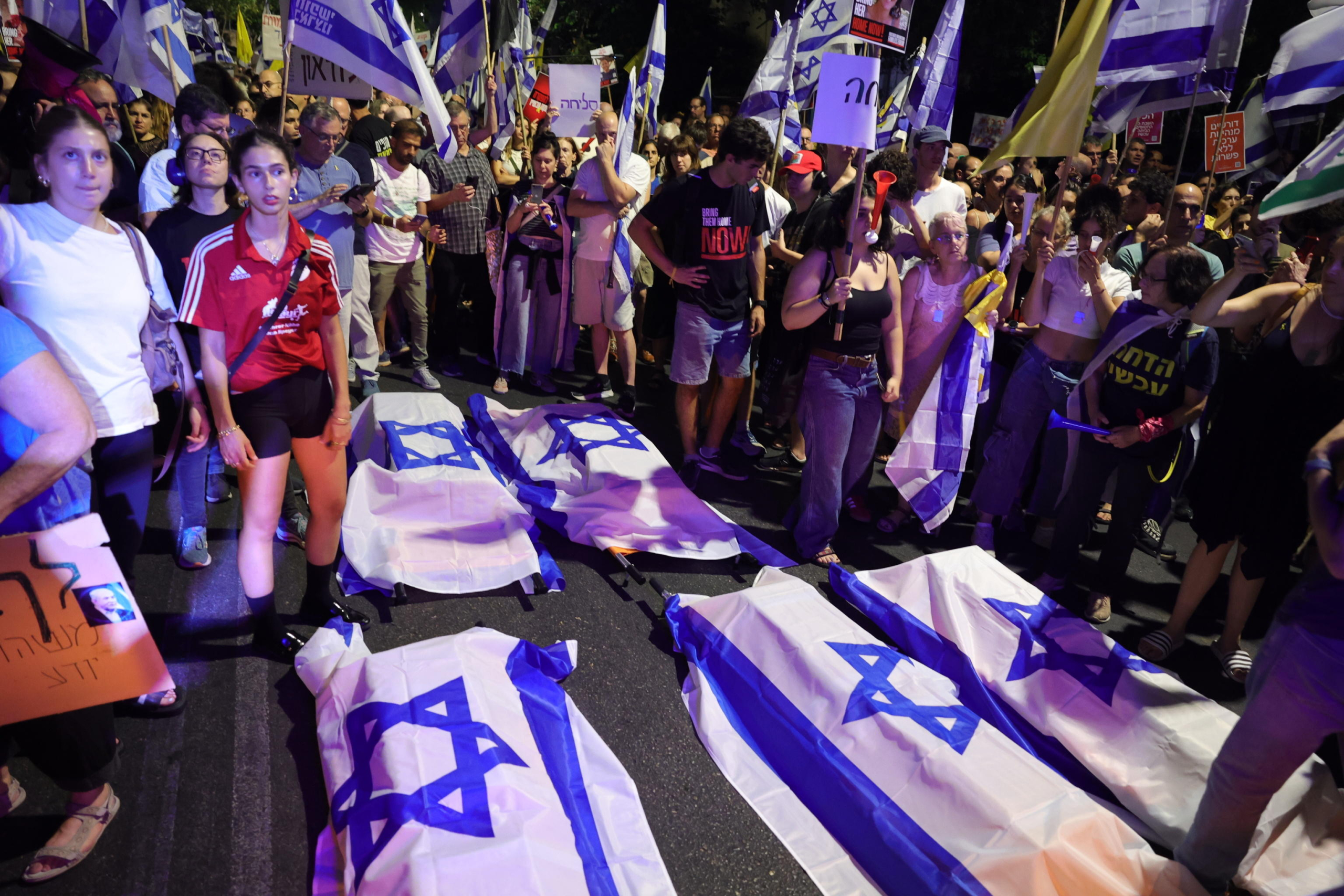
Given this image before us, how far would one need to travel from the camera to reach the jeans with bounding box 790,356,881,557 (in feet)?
14.6

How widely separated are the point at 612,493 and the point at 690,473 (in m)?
0.98

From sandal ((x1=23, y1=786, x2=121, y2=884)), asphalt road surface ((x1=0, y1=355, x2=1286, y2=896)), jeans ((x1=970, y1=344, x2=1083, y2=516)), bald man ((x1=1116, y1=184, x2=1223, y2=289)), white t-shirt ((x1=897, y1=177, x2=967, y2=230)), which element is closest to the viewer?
sandal ((x1=23, y1=786, x2=121, y2=884))

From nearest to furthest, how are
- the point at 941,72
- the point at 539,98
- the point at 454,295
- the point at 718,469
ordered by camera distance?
the point at 718,469 → the point at 941,72 → the point at 454,295 → the point at 539,98

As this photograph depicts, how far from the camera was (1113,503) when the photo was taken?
4289mm

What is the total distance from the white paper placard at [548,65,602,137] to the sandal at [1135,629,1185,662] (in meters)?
5.66

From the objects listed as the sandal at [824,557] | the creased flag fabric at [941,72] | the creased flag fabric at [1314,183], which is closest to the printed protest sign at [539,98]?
the creased flag fabric at [941,72]

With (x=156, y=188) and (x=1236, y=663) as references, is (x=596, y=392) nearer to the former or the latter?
(x=156, y=188)

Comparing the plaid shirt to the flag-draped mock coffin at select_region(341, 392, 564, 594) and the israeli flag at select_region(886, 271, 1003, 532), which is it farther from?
the israeli flag at select_region(886, 271, 1003, 532)

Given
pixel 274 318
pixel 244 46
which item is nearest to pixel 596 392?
pixel 274 318

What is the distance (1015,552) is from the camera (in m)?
5.16

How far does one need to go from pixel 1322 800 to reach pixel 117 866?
360 centimetres

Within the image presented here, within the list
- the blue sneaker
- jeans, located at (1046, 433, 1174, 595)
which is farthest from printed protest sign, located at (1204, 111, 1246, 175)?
the blue sneaker

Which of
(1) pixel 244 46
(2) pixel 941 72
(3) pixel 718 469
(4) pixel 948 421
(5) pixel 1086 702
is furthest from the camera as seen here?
(1) pixel 244 46

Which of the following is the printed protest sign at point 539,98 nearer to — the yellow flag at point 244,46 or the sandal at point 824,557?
the yellow flag at point 244,46
